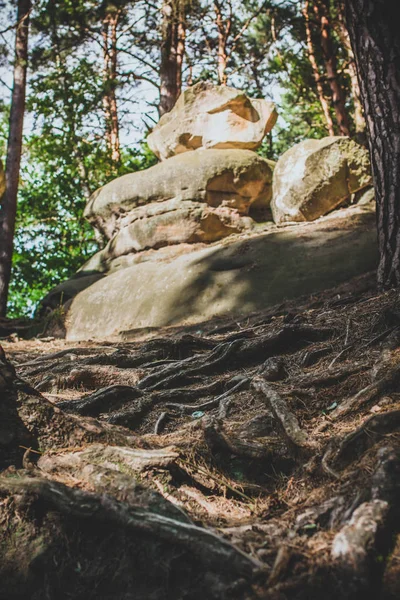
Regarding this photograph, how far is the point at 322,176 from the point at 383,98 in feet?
14.2

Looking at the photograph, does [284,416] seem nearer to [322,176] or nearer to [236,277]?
[236,277]

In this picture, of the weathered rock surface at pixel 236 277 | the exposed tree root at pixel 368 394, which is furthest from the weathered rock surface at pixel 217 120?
the exposed tree root at pixel 368 394

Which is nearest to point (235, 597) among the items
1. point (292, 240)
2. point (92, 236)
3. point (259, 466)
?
point (259, 466)

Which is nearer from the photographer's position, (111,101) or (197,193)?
(197,193)

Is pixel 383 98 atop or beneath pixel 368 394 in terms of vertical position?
Answer: atop

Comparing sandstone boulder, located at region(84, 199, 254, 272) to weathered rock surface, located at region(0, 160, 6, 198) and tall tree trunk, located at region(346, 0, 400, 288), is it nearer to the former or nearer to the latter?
weathered rock surface, located at region(0, 160, 6, 198)

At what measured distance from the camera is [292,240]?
7.84m

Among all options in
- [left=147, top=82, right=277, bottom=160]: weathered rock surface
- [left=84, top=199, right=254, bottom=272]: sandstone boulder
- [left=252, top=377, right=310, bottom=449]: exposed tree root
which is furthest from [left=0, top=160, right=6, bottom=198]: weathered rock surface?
[left=252, top=377, right=310, bottom=449]: exposed tree root

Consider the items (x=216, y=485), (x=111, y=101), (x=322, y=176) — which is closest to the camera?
(x=216, y=485)

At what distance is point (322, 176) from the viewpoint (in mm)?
8922

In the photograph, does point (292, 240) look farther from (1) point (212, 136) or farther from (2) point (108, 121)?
(2) point (108, 121)

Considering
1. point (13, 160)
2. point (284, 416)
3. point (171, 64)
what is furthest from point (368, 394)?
point (171, 64)

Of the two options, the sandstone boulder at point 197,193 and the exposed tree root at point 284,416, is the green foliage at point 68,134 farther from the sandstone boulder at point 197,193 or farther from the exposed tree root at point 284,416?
the exposed tree root at point 284,416

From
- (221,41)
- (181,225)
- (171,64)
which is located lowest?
→ (181,225)
